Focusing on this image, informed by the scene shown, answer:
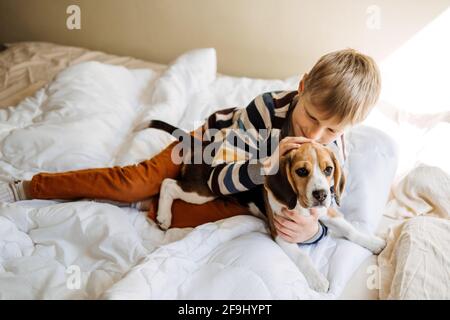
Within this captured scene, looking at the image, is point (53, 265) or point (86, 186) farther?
point (86, 186)

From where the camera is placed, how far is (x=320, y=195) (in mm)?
1025

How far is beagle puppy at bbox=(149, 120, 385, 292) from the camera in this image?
1.04 metres

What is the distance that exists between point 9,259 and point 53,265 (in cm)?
14

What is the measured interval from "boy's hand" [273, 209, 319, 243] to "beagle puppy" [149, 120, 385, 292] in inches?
0.7

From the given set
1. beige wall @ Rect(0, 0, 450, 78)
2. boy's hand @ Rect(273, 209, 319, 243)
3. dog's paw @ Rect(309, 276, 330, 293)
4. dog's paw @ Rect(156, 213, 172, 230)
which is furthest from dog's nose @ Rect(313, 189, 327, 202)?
beige wall @ Rect(0, 0, 450, 78)

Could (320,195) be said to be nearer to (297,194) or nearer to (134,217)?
(297,194)

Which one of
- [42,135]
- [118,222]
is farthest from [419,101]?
[42,135]

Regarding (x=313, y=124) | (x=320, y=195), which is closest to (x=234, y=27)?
(x=313, y=124)

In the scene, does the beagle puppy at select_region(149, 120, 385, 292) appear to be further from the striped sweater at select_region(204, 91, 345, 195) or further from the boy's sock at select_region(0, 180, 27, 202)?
the boy's sock at select_region(0, 180, 27, 202)

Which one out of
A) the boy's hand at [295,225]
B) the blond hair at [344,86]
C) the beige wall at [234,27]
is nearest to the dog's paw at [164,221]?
the boy's hand at [295,225]

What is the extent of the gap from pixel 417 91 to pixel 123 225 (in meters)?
1.63

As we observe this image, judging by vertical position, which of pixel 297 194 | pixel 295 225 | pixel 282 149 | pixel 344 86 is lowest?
pixel 295 225
